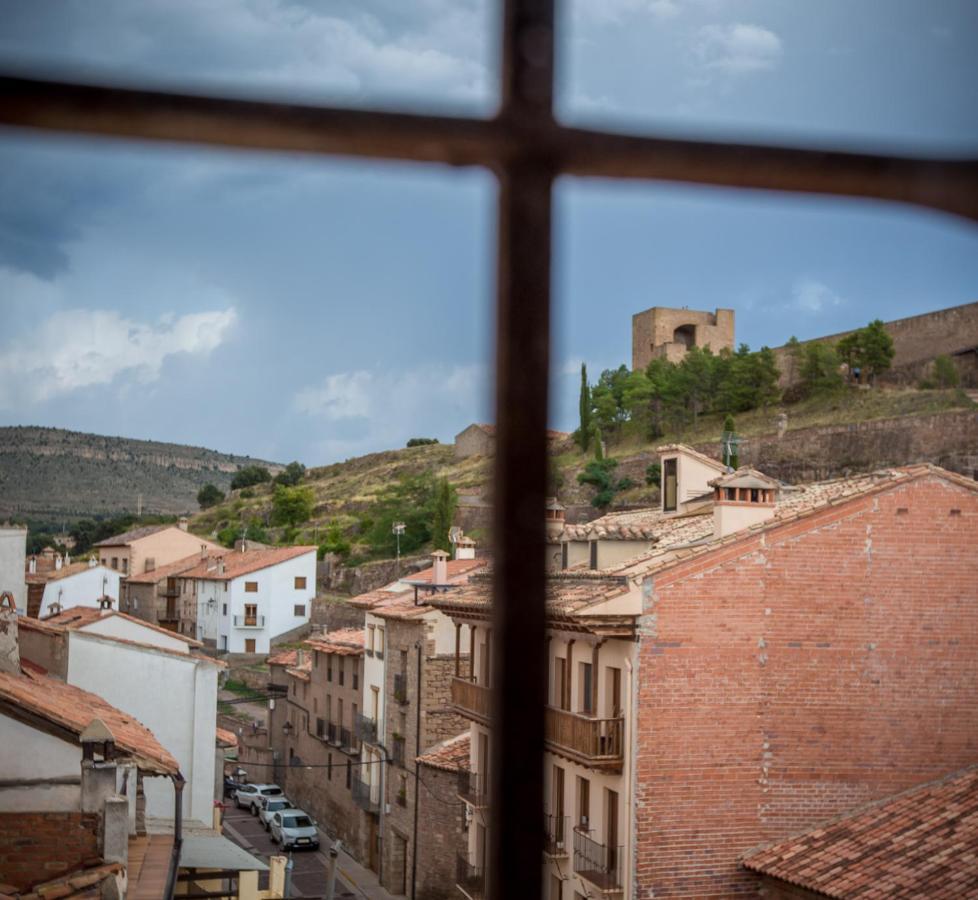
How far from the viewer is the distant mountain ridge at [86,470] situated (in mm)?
1835

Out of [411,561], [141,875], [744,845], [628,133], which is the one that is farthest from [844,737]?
[411,561]

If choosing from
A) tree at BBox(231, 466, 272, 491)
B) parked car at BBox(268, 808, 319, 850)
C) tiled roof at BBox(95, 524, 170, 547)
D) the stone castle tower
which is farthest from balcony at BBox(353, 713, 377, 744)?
the stone castle tower

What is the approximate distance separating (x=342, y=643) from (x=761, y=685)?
39.9ft

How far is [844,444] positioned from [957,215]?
36.4 metres

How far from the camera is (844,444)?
36.0 metres

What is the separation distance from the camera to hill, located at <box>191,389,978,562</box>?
1326 inches

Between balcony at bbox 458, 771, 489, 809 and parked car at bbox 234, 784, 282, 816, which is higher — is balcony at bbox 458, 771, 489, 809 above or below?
above

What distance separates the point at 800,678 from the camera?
1059cm

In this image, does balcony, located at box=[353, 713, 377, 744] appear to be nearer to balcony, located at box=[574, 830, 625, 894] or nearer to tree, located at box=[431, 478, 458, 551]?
tree, located at box=[431, 478, 458, 551]

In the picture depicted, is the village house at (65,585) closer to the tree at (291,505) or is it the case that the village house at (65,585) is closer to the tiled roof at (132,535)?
the tiled roof at (132,535)

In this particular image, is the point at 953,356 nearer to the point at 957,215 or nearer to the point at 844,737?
the point at 844,737

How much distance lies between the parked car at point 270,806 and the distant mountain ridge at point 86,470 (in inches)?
733

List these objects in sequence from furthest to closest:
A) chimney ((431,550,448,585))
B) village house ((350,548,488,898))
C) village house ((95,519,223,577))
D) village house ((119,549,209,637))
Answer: village house ((119,549,209,637)), village house ((95,519,223,577)), chimney ((431,550,448,585)), village house ((350,548,488,898))

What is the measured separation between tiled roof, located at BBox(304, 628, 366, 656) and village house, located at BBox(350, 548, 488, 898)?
99 cm
